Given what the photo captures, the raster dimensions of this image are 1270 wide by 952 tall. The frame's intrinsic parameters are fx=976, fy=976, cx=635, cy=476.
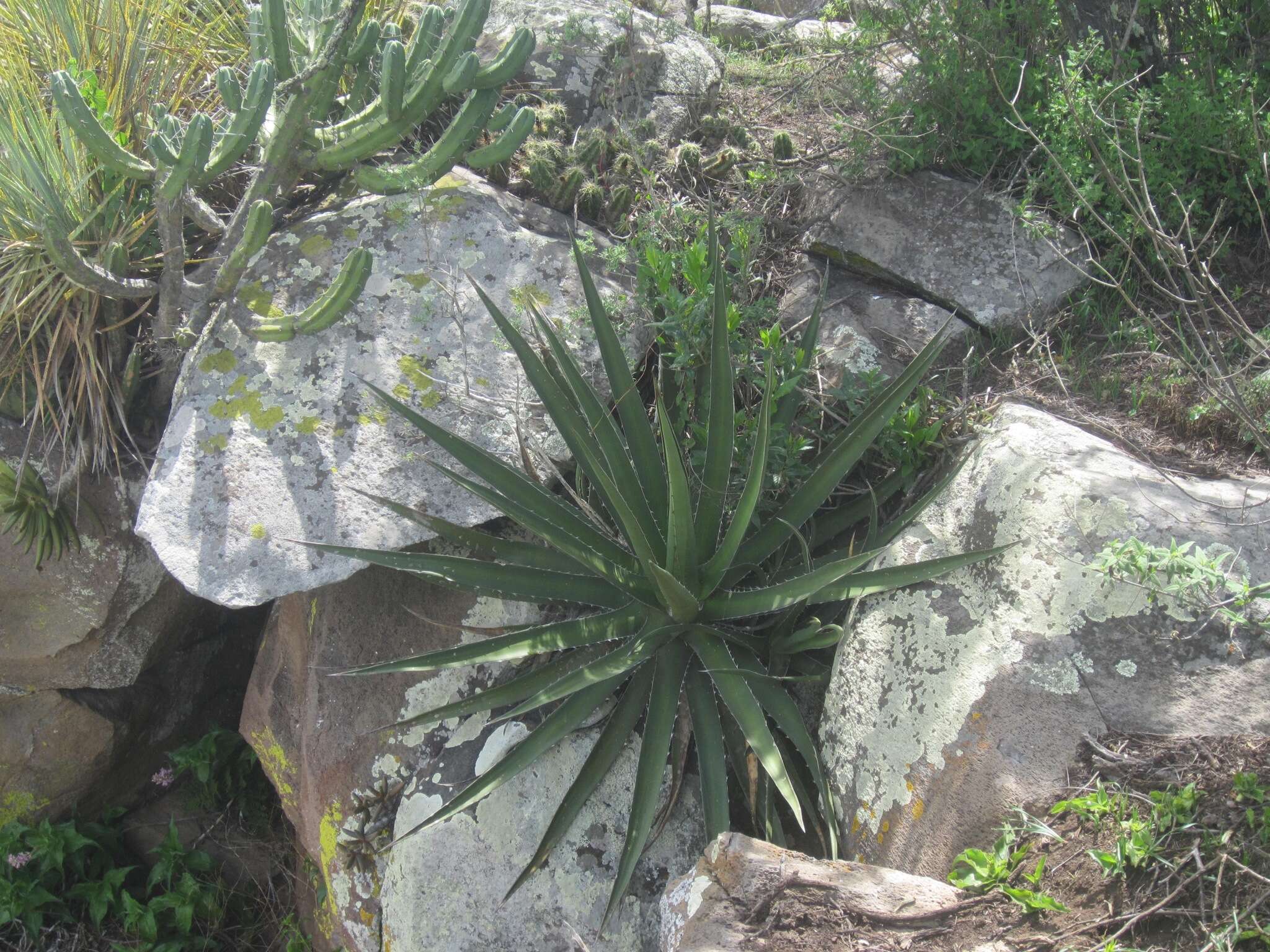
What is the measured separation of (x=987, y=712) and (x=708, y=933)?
79 centimetres

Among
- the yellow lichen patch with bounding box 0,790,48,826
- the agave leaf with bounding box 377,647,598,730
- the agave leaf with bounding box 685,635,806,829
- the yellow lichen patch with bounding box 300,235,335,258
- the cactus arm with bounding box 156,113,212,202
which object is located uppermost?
the cactus arm with bounding box 156,113,212,202

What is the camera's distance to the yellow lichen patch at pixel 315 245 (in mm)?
3180

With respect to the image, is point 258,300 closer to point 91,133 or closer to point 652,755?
point 91,133

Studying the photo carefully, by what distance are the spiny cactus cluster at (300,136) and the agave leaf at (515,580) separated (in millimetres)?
829

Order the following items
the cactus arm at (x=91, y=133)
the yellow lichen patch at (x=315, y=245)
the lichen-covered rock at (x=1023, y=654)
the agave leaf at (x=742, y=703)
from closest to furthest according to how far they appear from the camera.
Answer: the lichen-covered rock at (x=1023, y=654) < the agave leaf at (x=742, y=703) < the cactus arm at (x=91, y=133) < the yellow lichen patch at (x=315, y=245)

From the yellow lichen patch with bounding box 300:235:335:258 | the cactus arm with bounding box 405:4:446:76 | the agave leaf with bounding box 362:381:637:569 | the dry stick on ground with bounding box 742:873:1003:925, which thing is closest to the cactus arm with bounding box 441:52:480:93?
the cactus arm with bounding box 405:4:446:76

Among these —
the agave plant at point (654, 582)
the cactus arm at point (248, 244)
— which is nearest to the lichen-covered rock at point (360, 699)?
the agave plant at point (654, 582)

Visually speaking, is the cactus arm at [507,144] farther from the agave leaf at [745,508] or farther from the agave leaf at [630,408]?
the agave leaf at [745,508]

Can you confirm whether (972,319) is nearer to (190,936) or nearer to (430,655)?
(430,655)

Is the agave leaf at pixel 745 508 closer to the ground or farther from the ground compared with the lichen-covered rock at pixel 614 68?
closer to the ground

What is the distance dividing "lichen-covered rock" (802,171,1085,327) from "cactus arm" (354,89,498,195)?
1.16 meters

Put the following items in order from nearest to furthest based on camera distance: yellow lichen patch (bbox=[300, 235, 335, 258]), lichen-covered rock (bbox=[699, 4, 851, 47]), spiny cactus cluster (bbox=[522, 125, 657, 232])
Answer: yellow lichen patch (bbox=[300, 235, 335, 258]) < spiny cactus cluster (bbox=[522, 125, 657, 232]) < lichen-covered rock (bbox=[699, 4, 851, 47])

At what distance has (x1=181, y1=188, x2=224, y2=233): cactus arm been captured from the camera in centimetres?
300

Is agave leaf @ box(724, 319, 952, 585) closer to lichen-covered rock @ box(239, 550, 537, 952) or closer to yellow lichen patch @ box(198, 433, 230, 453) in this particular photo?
lichen-covered rock @ box(239, 550, 537, 952)
